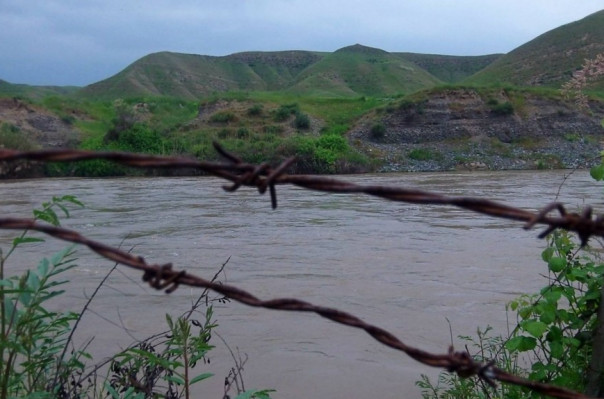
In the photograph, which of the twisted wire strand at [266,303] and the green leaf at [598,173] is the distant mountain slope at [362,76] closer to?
the green leaf at [598,173]

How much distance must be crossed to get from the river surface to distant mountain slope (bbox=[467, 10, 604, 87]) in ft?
107

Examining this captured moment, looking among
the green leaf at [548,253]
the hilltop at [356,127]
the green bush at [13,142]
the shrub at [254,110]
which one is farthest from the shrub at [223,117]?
the green leaf at [548,253]

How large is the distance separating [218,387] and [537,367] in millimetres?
2533

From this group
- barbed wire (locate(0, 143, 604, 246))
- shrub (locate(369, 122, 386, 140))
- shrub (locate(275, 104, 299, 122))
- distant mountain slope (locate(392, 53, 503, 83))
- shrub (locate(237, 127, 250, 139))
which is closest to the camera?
barbed wire (locate(0, 143, 604, 246))

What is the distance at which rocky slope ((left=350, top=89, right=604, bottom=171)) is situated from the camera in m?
28.0

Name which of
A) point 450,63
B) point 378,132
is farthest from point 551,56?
point 450,63

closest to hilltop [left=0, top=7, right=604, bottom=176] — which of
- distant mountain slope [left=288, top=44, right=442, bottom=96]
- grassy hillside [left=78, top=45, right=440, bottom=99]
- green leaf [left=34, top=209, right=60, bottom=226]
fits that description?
green leaf [left=34, top=209, right=60, bottom=226]

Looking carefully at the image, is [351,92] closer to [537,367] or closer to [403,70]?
[403,70]

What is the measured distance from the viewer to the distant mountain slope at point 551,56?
4581cm

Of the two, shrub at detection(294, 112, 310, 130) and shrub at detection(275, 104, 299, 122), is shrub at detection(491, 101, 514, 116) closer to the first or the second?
shrub at detection(294, 112, 310, 130)

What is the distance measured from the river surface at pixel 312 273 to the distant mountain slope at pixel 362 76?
5035 cm

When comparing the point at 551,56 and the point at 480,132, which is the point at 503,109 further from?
the point at 551,56

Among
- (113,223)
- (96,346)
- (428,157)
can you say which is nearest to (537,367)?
(96,346)

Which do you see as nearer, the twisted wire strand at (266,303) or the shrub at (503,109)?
the twisted wire strand at (266,303)
